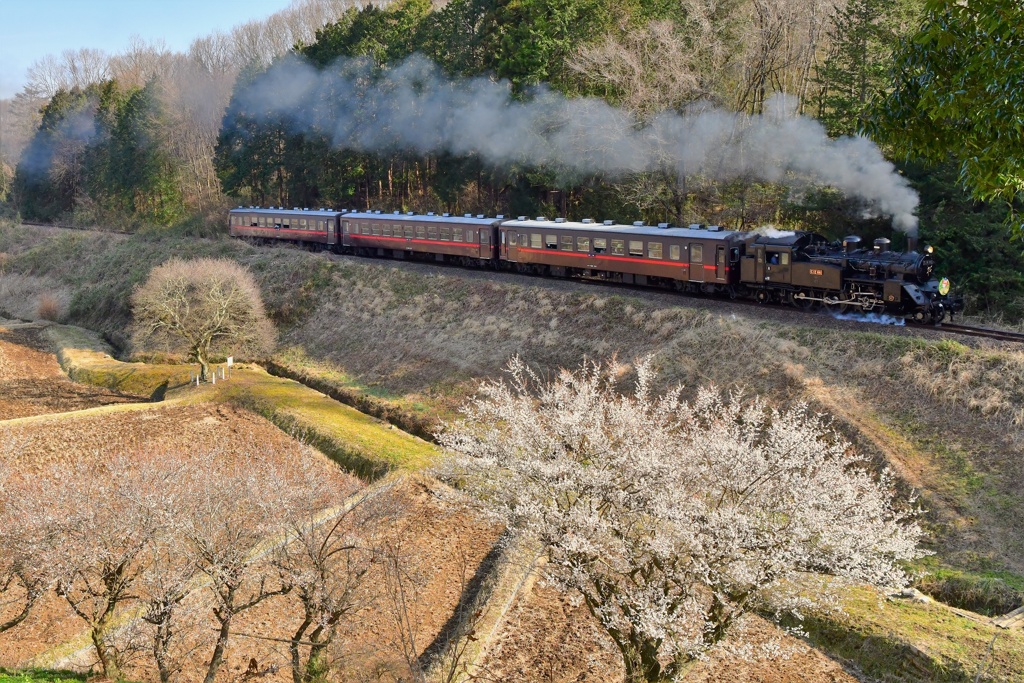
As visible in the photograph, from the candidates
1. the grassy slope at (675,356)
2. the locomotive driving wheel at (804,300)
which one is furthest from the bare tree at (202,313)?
the locomotive driving wheel at (804,300)

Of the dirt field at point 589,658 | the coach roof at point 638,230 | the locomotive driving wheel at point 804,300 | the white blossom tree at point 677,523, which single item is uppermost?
the coach roof at point 638,230

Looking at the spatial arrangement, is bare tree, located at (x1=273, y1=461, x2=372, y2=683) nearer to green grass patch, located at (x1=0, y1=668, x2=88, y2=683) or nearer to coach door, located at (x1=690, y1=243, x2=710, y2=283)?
green grass patch, located at (x1=0, y1=668, x2=88, y2=683)

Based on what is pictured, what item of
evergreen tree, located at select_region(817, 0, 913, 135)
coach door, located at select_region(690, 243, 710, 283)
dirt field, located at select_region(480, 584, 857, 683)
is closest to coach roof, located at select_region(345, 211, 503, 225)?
coach door, located at select_region(690, 243, 710, 283)

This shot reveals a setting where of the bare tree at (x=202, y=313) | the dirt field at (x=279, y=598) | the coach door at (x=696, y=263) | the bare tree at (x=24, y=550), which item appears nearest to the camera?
the bare tree at (x=24, y=550)

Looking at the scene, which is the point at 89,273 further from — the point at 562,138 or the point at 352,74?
the point at 562,138

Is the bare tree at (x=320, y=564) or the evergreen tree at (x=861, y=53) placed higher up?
the evergreen tree at (x=861, y=53)

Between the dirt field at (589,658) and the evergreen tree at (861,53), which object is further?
the evergreen tree at (861,53)

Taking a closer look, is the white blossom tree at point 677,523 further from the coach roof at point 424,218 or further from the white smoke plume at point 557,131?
the coach roof at point 424,218
